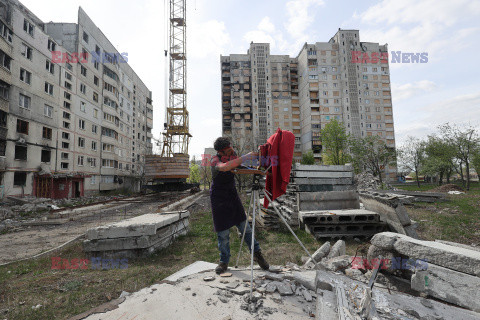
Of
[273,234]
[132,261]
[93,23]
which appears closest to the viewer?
[132,261]

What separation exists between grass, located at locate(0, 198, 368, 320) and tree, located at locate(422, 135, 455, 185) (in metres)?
35.0

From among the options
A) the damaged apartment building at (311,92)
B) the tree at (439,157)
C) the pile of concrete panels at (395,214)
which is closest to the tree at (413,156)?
the tree at (439,157)

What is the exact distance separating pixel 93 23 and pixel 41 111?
1807 centimetres

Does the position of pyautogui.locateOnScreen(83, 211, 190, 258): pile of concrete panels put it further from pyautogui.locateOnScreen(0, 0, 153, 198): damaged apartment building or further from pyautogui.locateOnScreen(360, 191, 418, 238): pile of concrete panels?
pyautogui.locateOnScreen(0, 0, 153, 198): damaged apartment building

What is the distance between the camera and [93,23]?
30625mm

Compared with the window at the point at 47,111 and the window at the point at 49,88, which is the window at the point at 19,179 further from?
the window at the point at 49,88

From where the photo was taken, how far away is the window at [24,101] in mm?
18489

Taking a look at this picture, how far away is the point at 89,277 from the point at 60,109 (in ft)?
89.2

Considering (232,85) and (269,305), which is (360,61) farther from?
(269,305)

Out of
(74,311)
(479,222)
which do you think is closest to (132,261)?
(74,311)

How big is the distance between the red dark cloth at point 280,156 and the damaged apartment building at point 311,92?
48.8 meters

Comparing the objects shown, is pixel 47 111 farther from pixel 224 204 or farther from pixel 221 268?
pixel 221 268

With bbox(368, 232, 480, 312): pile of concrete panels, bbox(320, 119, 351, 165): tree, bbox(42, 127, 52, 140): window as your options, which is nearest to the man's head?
bbox(368, 232, 480, 312): pile of concrete panels

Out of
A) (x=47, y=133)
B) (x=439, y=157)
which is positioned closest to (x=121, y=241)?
(x=47, y=133)
